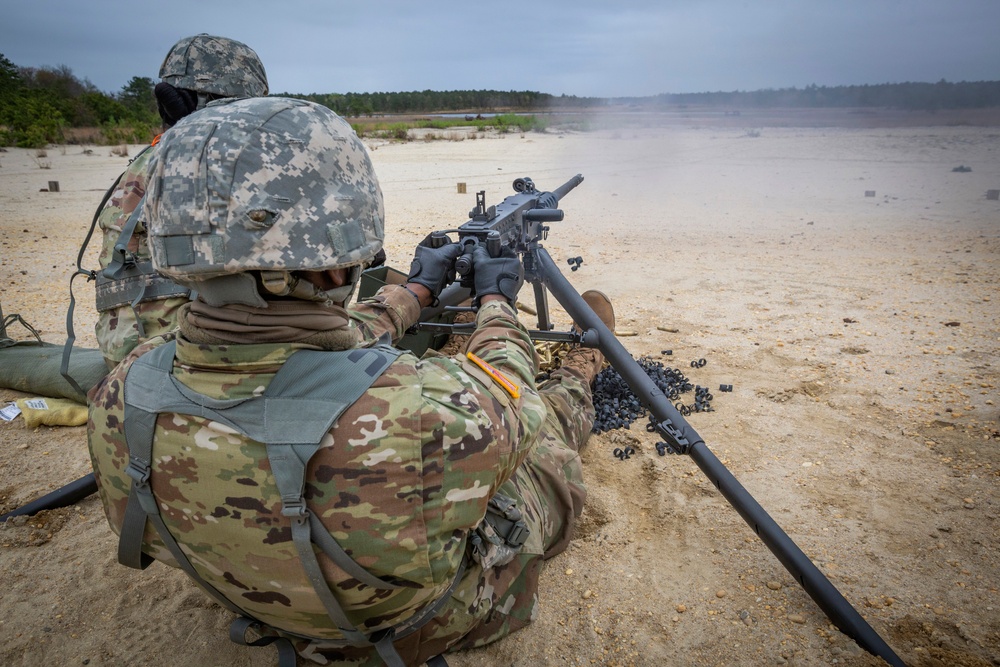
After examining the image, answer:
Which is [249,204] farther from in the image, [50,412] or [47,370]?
[47,370]

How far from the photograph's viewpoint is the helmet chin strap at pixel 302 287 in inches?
66.6

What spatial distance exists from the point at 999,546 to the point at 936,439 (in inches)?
39.4

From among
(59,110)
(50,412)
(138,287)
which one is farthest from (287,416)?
(59,110)

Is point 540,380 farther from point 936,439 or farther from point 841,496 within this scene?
point 936,439

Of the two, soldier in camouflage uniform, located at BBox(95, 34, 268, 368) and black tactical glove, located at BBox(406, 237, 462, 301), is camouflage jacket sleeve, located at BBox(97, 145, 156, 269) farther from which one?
black tactical glove, located at BBox(406, 237, 462, 301)

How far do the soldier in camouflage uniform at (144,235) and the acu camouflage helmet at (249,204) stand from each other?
1514mm

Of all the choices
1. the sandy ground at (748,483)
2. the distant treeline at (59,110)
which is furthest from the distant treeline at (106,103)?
the sandy ground at (748,483)

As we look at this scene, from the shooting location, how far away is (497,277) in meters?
2.70

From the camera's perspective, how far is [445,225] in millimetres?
10273

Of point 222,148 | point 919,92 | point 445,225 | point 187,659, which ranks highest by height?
point 919,92

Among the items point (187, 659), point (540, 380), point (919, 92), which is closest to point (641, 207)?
point (540, 380)

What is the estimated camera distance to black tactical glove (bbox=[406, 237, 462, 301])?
9.70 ft

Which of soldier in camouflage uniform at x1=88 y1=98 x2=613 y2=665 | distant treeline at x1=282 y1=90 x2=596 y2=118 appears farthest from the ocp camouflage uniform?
distant treeline at x1=282 y1=90 x2=596 y2=118

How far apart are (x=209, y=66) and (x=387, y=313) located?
1691 millimetres
